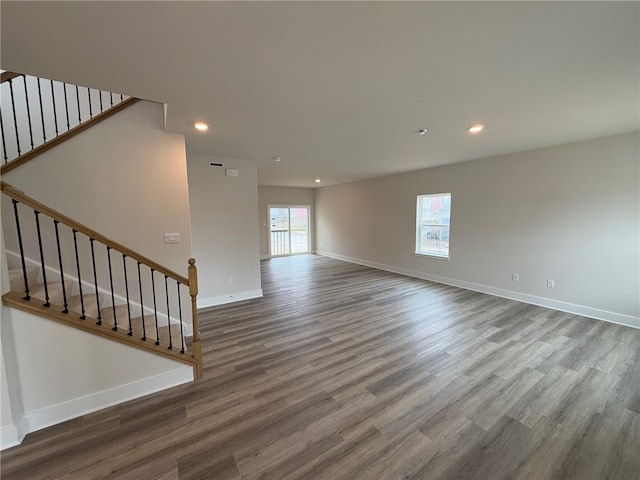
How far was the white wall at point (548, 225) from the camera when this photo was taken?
3.46 metres

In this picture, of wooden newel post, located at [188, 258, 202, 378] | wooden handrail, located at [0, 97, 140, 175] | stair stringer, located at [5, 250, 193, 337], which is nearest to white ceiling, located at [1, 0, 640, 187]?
wooden handrail, located at [0, 97, 140, 175]

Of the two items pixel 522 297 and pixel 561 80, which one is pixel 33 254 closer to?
pixel 561 80

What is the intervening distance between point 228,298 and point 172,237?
1787 mm

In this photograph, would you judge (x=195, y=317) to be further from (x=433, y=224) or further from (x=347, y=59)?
(x=433, y=224)

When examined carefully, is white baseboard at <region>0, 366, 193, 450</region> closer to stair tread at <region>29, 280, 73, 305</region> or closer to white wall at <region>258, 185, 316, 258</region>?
stair tread at <region>29, 280, 73, 305</region>

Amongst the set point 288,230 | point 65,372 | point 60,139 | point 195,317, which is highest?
point 60,139

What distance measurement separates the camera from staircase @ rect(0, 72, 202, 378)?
218 cm

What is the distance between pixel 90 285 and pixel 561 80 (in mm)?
5033

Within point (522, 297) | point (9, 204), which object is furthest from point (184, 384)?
point (522, 297)

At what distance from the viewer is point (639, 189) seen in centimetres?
328

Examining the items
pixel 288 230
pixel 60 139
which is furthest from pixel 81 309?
pixel 288 230

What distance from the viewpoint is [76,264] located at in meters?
2.78

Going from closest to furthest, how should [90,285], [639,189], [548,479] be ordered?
1. [548,479]
2. [90,285]
3. [639,189]

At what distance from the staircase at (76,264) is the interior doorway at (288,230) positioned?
5794 millimetres
